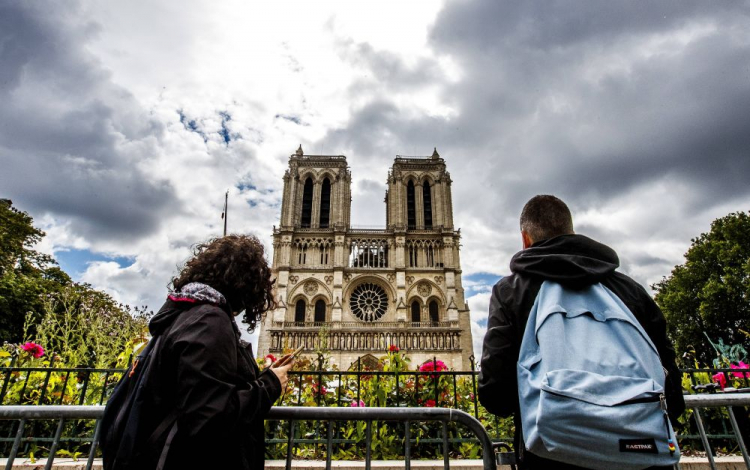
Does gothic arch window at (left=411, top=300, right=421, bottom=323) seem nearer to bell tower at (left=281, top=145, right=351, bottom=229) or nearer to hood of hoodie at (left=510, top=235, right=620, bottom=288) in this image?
bell tower at (left=281, top=145, right=351, bottom=229)

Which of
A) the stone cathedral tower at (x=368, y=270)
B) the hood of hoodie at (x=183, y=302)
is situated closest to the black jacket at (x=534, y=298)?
Answer: the hood of hoodie at (x=183, y=302)

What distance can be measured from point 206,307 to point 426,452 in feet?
9.40

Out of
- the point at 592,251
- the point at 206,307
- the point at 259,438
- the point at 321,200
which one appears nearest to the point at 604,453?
the point at 592,251

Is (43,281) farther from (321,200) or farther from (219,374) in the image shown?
(219,374)

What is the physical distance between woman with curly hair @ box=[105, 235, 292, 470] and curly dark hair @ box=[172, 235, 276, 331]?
0.07 metres

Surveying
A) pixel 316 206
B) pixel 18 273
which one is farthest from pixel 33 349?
pixel 316 206

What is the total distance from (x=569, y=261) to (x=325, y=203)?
94.3 feet

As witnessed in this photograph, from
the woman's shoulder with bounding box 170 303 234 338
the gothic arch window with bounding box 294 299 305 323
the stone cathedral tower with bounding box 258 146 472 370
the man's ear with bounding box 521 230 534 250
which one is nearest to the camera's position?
the woman's shoulder with bounding box 170 303 234 338

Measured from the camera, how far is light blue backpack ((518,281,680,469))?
111 cm

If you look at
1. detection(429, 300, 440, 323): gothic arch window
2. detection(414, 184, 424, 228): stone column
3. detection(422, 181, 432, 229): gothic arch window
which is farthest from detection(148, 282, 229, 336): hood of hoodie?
detection(422, 181, 432, 229): gothic arch window

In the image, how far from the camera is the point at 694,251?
59.6 feet

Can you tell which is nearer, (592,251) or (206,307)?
(206,307)

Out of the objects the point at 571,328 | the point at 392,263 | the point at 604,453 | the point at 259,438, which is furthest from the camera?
the point at 392,263

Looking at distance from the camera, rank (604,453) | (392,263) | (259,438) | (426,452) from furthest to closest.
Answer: (392,263) < (426,452) < (259,438) < (604,453)
